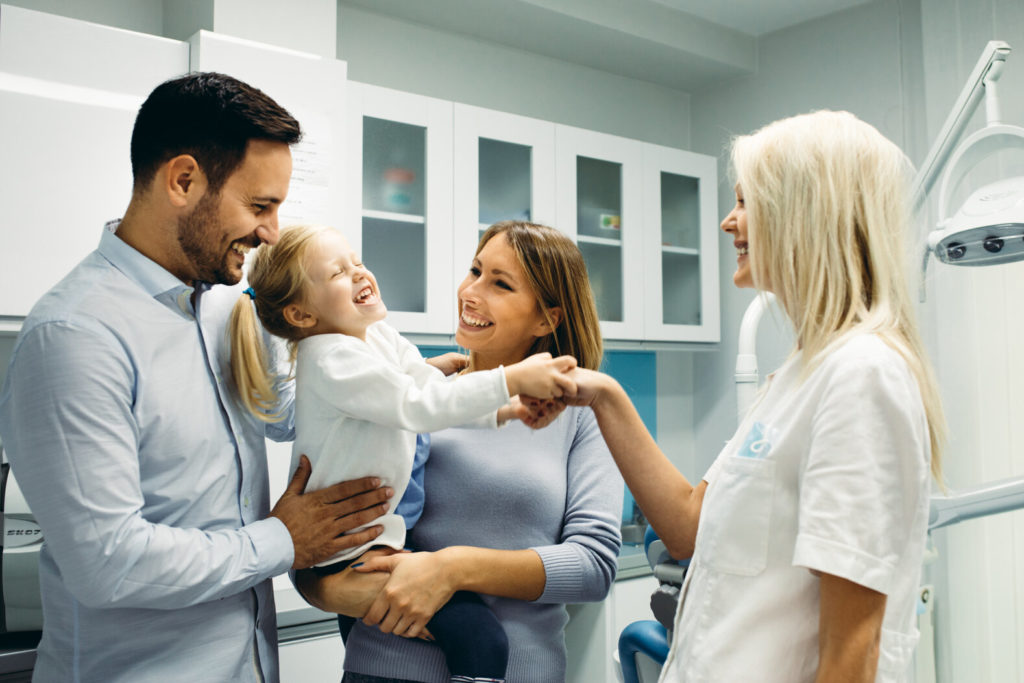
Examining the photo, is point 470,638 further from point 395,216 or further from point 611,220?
point 611,220

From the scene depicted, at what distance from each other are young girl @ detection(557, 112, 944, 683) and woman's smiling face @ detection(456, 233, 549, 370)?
496 mm

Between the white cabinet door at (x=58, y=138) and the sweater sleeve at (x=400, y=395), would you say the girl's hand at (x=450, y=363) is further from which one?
the white cabinet door at (x=58, y=138)

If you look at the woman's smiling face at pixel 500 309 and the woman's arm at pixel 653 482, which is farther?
the woman's smiling face at pixel 500 309

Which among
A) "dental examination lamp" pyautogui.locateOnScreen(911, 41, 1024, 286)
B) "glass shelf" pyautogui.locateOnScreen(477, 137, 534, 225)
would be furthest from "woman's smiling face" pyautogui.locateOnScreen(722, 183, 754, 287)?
"glass shelf" pyautogui.locateOnScreen(477, 137, 534, 225)

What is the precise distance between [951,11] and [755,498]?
7.75ft

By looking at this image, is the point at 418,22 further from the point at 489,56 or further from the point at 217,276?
the point at 217,276

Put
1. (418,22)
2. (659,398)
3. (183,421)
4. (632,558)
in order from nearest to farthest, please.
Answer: (183,421) < (632,558) < (418,22) < (659,398)

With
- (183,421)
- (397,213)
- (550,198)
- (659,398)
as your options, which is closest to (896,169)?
(183,421)

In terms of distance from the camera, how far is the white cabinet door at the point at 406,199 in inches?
96.6

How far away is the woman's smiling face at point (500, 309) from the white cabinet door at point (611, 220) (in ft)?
4.91

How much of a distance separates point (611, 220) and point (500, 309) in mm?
1733

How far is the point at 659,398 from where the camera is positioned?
362 centimetres

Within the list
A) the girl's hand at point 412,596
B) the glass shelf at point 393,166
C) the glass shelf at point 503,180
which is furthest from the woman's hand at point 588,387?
the glass shelf at point 503,180

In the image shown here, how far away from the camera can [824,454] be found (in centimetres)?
83
